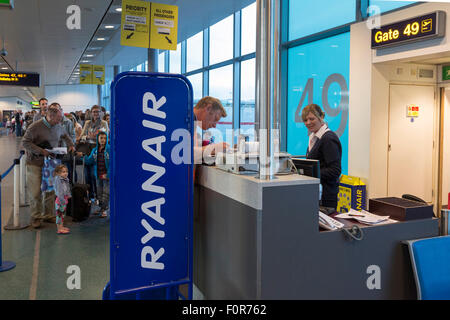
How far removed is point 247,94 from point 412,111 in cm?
398

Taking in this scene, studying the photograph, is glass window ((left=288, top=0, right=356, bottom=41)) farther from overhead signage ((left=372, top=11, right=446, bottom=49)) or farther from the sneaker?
the sneaker

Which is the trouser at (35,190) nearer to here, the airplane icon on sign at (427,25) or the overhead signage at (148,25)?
the overhead signage at (148,25)

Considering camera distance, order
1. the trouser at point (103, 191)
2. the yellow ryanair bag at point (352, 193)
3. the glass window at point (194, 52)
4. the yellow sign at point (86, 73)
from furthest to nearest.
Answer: the yellow sign at point (86, 73)
the glass window at point (194, 52)
the trouser at point (103, 191)
the yellow ryanair bag at point (352, 193)

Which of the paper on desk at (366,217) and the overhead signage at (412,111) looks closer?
the paper on desk at (366,217)

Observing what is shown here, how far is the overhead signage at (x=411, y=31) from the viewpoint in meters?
4.32

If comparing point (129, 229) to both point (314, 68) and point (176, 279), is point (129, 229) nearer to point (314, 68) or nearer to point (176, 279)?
point (176, 279)

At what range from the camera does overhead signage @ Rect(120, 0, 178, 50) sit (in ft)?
20.9

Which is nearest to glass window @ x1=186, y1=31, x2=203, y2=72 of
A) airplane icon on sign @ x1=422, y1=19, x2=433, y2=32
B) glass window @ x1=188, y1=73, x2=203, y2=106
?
glass window @ x1=188, y1=73, x2=203, y2=106

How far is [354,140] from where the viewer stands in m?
5.67

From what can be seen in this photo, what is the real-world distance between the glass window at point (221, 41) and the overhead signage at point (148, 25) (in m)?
2.71

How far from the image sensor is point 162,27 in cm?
662

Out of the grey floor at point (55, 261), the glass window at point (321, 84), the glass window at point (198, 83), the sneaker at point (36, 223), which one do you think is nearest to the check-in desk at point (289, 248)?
the grey floor at point (55, 261)

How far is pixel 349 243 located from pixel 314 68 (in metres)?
5.54

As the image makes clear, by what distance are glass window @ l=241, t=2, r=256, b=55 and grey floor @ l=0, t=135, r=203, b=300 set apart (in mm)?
4934
